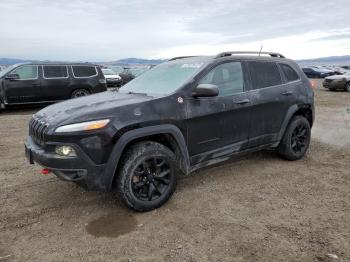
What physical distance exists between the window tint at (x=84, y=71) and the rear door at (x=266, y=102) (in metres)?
9.19

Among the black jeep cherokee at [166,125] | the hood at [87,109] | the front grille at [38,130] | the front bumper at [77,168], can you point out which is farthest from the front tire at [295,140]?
the front grille at [38,130]

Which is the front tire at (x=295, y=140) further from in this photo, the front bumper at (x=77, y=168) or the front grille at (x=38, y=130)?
the front grille at (x=38, y=130)

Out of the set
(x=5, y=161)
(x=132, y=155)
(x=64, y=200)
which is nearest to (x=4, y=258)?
(x=64, y=200)

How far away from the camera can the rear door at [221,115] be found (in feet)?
13.8

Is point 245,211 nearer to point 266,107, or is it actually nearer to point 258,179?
point 258,179

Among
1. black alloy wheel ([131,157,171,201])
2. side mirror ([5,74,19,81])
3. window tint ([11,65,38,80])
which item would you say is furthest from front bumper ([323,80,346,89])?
black alloy wheel ([131,157,171,201])

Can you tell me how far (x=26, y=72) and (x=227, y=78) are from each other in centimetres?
957

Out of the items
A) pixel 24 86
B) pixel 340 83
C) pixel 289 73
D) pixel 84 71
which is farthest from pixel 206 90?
pixel 340 83

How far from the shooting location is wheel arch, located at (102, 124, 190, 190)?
356cm

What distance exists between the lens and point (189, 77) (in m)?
4.25

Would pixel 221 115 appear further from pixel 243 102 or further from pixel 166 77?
pixel 166 77

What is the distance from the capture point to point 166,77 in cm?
464

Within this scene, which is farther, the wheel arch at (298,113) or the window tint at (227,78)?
the wheel arch at (298,113)

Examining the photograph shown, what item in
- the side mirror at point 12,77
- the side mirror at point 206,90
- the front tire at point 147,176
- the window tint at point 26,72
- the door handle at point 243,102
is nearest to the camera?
the front tire at point 147,176
